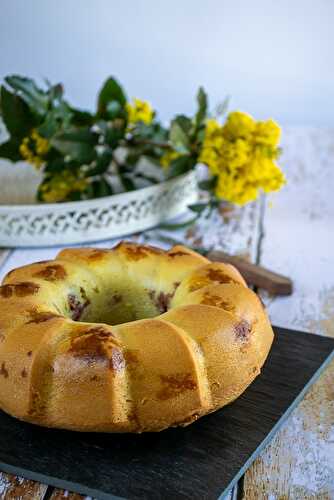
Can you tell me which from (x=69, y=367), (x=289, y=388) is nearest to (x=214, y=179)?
(x=289, y=388)

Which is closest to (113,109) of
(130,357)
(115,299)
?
(115,299)

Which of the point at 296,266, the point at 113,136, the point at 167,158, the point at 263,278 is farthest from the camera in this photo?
the point at 167,158

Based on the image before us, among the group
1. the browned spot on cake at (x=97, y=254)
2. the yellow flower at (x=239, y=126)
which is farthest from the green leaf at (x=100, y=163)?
the browned spot on cake at (x=97, y=254)

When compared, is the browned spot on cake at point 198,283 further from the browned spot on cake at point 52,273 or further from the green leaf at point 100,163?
the green leaf at point 100,163

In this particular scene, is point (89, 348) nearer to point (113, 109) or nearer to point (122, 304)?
point (122, 304)

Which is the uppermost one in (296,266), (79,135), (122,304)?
(79,135)

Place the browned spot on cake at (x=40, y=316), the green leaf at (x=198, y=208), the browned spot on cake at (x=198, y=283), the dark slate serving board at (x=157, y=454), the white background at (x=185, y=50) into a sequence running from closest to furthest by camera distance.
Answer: the dark slate serving board at (x=157, y=454), the browned spot on cake at (x=40, y=316), the browned spot on cake at (x=198, y=283), the green leaf at (x=198, y=208), the white background at (x=185, y=50)
